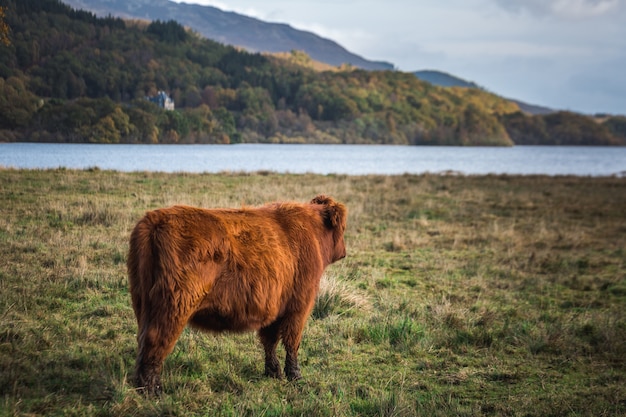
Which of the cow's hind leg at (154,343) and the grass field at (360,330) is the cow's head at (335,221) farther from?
the cow's hind leg at (154,343)

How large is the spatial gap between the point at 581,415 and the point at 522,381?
865 millimetres

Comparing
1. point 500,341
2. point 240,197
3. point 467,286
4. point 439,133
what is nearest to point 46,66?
point 240,197

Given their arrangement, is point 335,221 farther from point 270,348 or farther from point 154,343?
point 154,343

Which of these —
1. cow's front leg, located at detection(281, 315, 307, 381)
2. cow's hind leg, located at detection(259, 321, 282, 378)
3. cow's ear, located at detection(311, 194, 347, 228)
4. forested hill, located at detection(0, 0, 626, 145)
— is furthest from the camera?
forested hill, located at detection(0, 0, 626, 145)

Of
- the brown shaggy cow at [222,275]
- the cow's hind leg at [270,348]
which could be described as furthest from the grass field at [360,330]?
the brown shaggy cow at [222,275]

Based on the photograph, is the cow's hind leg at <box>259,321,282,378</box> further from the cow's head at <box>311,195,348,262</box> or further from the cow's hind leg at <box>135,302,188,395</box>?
the cow's hind leg at <box>135,302,188,395</box>

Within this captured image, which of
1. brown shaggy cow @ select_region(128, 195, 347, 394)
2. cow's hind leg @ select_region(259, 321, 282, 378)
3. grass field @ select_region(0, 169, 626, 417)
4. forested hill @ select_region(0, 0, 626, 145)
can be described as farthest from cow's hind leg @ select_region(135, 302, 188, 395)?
forested hill @ select_region(0, 0, 626, 145)

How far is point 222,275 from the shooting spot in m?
4.21

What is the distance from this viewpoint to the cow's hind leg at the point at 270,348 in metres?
5.06

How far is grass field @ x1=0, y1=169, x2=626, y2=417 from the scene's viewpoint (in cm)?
451

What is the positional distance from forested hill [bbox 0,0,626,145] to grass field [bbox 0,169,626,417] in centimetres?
333

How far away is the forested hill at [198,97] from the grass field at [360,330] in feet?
10.9

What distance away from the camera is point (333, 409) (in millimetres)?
4289

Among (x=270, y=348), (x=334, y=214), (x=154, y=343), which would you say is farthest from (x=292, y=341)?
(x=154, y=343)
